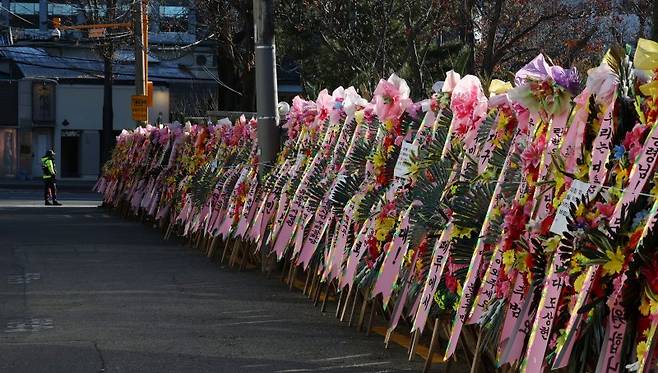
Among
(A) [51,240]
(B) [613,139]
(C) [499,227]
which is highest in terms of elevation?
(B) [613,139]

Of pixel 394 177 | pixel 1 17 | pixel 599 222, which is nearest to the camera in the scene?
pixel 599 222

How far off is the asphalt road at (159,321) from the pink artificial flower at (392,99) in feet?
5.77

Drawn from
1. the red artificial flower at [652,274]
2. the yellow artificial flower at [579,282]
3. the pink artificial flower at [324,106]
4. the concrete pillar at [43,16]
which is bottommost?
the yellow artificial flower at [579,282]

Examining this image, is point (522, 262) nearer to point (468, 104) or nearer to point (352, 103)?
point (468, 104)

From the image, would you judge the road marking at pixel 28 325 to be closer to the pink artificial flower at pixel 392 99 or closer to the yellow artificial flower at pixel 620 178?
the pink artificial flower at pixel 392 99

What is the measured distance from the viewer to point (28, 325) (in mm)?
10281

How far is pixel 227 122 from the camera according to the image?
709 inches

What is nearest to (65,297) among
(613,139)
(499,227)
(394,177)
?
(394,177)

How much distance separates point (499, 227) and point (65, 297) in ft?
18.1

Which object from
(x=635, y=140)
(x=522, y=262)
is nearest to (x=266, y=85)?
(x=522, y=262)

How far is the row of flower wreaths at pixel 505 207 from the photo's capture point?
6402 millimetres

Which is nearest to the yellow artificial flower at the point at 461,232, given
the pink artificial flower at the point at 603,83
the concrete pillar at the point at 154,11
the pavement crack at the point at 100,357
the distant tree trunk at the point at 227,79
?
the pink artificial flower at the point at 603,83

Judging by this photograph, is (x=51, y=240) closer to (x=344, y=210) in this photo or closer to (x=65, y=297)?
(x=65, y=297)

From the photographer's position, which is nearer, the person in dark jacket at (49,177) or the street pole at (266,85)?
the street pole at (266,85)
